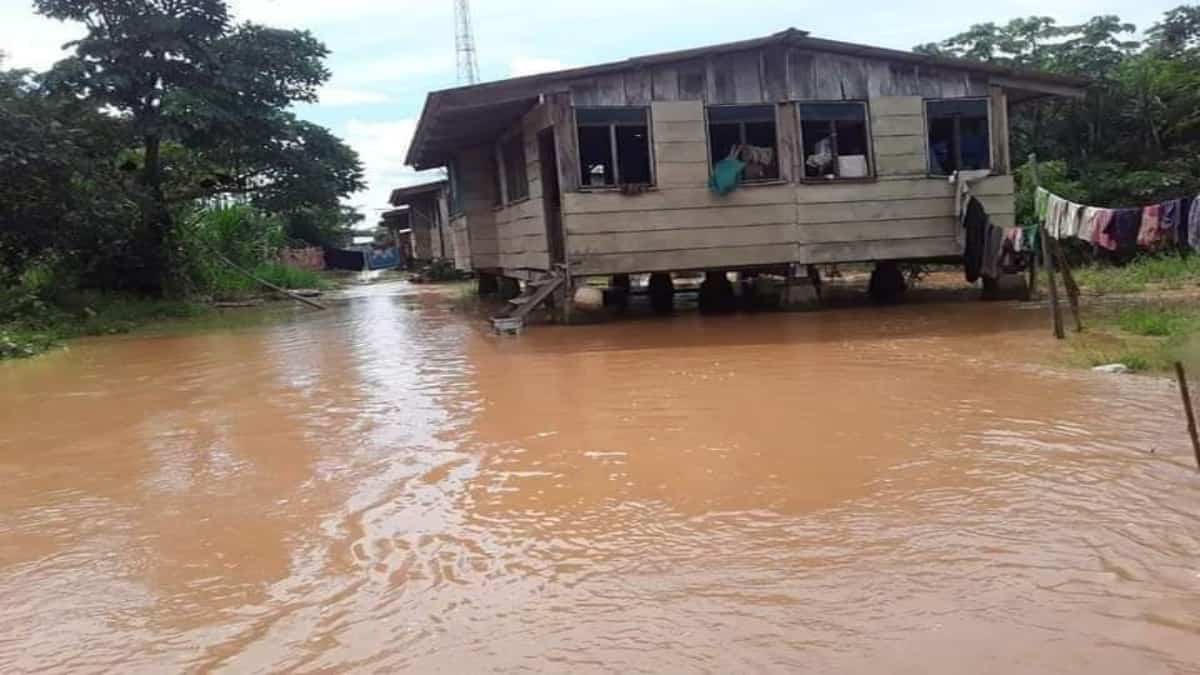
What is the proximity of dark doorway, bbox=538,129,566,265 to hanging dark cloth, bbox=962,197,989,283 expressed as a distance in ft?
17.0

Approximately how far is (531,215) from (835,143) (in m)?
4.20

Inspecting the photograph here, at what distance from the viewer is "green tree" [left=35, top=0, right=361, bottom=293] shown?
57.4 feet

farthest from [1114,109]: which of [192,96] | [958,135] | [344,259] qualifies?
[344,259]

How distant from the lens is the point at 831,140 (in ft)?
40.8

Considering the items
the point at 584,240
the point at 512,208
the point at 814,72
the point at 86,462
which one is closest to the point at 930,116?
the point at 814,72

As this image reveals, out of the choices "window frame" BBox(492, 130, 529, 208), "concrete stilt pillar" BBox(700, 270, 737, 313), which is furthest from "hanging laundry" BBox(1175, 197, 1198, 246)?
"window frame" BBox(492, 130, 529, 208)

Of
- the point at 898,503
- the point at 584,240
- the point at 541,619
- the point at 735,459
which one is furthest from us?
the point at 584,240

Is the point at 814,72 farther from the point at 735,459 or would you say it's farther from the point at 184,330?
the point at 184,330

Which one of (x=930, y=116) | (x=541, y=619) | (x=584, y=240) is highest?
(x=930, y=116)

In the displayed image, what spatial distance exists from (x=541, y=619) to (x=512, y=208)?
12165 mm

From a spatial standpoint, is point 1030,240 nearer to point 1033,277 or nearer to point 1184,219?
point 1033,277

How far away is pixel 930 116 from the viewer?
12648 millimetres

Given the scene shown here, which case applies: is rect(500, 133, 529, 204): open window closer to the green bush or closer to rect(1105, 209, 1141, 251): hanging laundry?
rect(1105, 209, 1141, 251): hanging laundry

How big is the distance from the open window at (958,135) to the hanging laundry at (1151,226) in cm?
443
